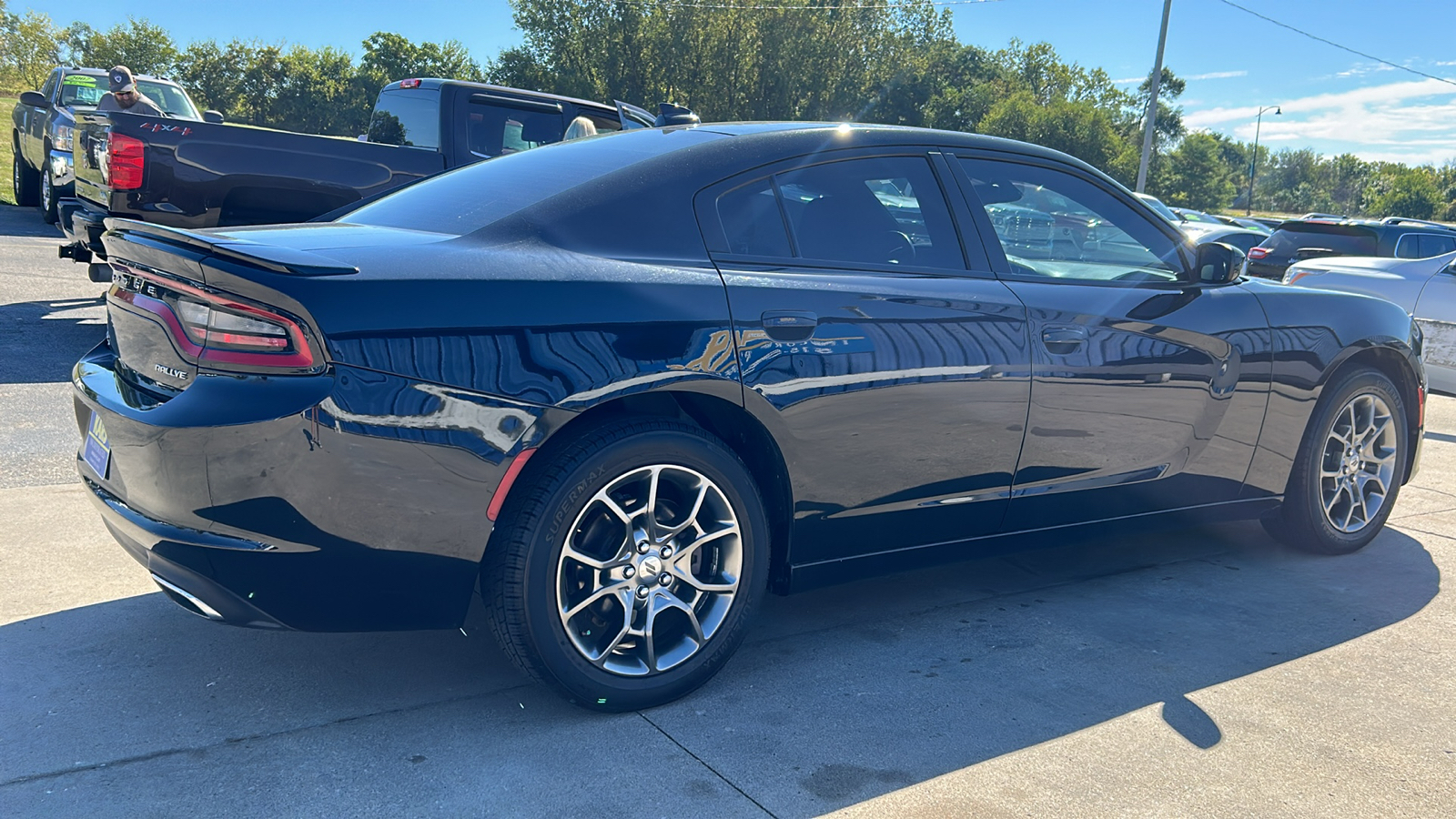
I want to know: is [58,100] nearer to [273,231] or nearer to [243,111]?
[273,231]

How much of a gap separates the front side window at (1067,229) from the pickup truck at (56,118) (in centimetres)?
991

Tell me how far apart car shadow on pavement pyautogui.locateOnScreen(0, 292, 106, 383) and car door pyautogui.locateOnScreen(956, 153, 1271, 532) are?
4.81 m

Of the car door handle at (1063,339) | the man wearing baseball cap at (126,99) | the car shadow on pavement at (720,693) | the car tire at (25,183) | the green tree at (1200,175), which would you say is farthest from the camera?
the green tree at (1200,175)

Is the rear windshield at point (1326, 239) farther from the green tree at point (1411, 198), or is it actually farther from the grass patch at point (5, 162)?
the green tree at point (1411, 198)

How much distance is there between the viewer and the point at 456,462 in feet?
8.21

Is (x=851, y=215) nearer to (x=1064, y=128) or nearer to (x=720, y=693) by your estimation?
(x=720, y=693)

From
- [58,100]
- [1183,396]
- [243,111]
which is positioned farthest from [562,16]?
Result: [1183,396]

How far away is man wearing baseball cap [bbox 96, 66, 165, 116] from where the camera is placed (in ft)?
25.3

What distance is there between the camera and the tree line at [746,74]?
6094 centimetres

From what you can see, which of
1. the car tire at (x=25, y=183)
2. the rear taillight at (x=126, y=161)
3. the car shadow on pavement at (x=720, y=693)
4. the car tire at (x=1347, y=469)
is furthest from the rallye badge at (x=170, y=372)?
the car tire at (x=25, y=183)

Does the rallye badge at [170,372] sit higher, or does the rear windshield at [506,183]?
the rear windshield at [506,183]

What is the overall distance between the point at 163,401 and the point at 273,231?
605mm

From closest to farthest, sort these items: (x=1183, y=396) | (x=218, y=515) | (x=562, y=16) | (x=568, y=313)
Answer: (x=218, y=515), (x=568, y=313), (x=1183, y=396), (x=562, y=16)

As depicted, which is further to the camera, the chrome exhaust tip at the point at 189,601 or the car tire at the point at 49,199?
the car tire at the point at 49,199
